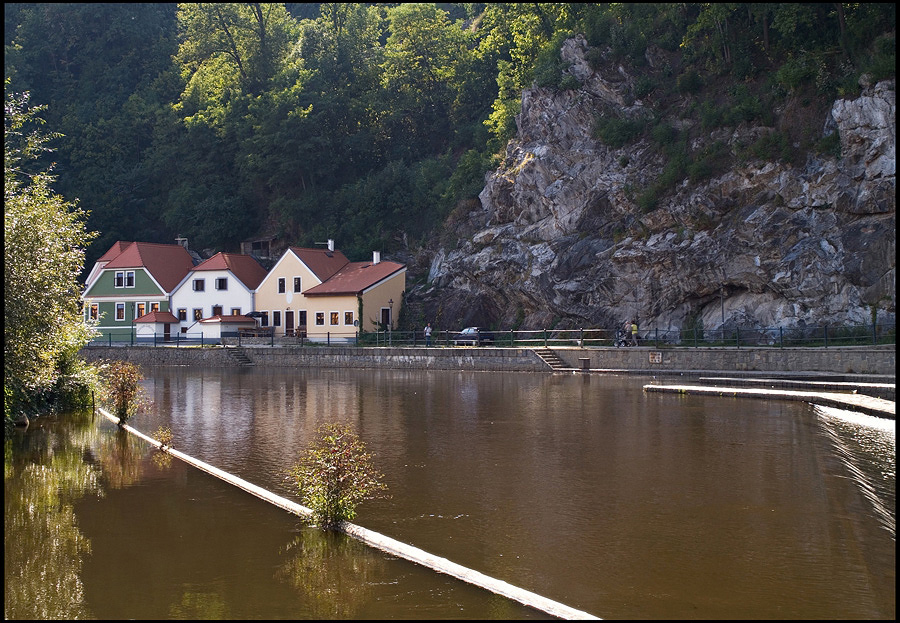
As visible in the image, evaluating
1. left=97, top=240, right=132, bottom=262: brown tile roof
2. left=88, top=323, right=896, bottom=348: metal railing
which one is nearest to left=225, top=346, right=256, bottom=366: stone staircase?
left=88, top=323, right=896, bottom=348: metal railing

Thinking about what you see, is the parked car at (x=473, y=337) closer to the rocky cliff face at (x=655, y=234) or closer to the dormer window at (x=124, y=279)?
the rocky cliff face at (x=655, y=234)

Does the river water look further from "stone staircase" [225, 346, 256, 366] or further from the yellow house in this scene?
the yellow house

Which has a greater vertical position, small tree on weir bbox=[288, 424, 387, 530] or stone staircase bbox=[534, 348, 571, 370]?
stone staircase bbox=[534, 348, 571, 370]

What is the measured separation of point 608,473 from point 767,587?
5.63m

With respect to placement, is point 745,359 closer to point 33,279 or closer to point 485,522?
point 485,522

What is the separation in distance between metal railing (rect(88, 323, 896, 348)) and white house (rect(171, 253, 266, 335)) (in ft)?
6.44

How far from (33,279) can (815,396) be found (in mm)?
20503

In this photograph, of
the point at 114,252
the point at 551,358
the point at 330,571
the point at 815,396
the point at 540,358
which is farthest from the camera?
the point at 114,252

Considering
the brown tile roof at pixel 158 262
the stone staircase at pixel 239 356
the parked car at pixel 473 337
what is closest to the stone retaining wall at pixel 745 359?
the parked car at pixel 473 337

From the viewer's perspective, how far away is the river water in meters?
7.77

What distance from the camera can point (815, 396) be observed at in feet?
76.7

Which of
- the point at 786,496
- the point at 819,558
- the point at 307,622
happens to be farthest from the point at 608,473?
the point at 307,622

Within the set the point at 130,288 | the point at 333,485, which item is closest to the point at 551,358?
the point at 333,485

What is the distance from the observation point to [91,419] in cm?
2117
